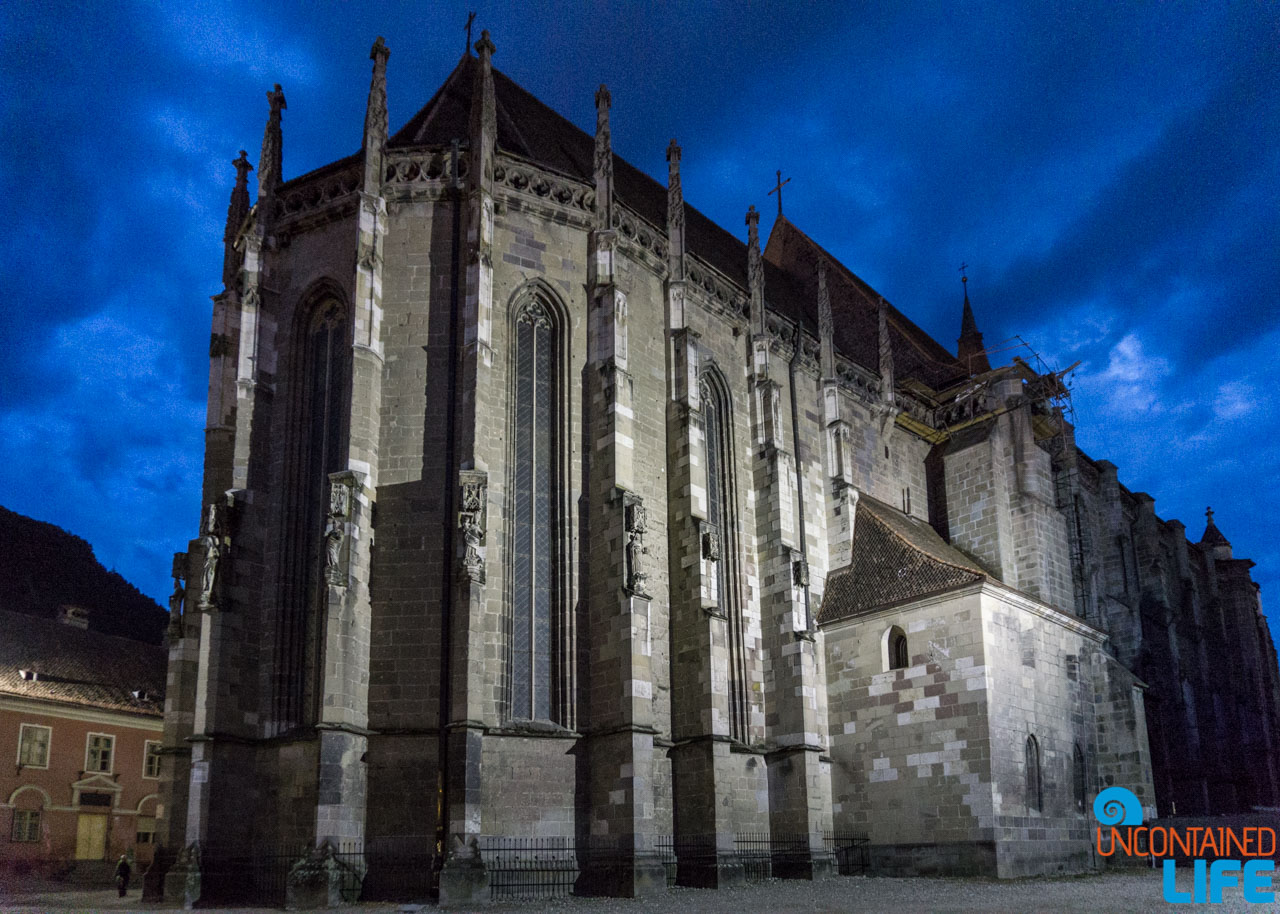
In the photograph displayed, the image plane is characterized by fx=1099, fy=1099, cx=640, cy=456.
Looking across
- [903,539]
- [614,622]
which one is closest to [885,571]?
[903,539]

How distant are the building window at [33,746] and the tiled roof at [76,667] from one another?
0.89 m

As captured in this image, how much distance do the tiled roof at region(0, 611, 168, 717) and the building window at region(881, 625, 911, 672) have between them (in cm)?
2373

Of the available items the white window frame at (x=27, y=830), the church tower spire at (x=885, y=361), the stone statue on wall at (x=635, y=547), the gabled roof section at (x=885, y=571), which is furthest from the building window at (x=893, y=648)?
the white window frame at (x=27, y=830)

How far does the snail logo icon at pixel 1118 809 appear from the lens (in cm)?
2736

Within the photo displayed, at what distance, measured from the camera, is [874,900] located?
18344 mm

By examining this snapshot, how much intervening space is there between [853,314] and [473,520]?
22.5 metres

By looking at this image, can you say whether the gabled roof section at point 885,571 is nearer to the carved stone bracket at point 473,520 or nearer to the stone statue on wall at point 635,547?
the stone statue on wall at point 635,547

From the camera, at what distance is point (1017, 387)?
111 feet

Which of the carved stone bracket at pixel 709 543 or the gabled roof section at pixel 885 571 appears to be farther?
the gabled roof section at pixel 885 571

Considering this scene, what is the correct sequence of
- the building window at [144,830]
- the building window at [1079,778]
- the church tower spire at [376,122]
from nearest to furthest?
the church tower spire at [376,122] < the building window at [1079,778] < the building window at [144,830]

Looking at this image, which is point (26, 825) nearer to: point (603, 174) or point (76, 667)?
point (76, 667)

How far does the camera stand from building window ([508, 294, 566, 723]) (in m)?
20.9

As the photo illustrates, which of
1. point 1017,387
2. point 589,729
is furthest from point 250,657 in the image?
point 1017,387

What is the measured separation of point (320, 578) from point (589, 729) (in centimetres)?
596
